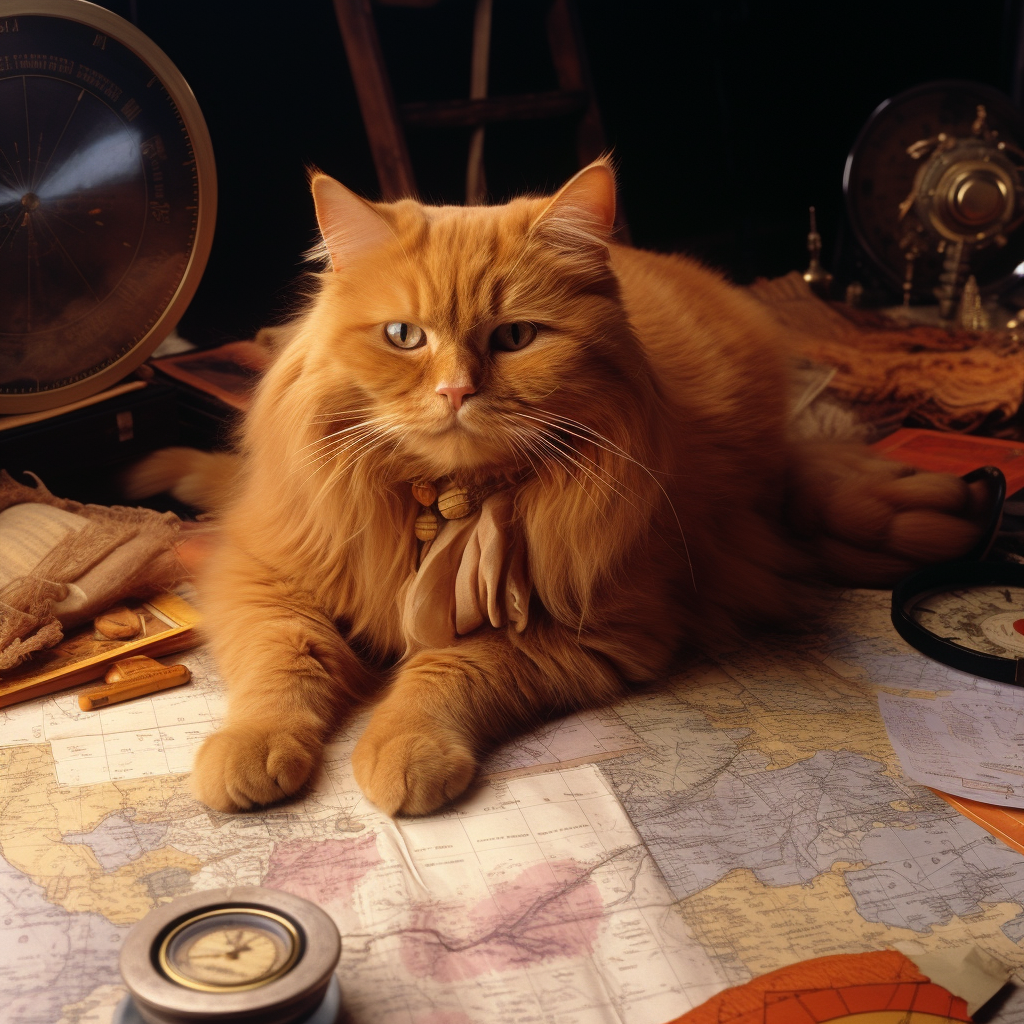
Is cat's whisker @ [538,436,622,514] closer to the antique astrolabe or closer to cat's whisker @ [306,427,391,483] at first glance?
cat's whisker @ [306,427,391,483]

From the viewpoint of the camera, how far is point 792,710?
139 centimetres

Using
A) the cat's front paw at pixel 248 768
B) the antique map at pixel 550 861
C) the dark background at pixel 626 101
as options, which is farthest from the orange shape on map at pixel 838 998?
the dark background at pixel 626 101

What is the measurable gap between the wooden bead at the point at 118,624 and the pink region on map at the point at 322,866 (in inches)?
22.0

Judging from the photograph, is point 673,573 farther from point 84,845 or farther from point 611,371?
point 84,845

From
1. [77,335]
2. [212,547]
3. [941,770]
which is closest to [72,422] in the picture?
[77,335]

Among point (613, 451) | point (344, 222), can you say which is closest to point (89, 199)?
point (344, 222)

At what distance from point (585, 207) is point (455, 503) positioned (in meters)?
0.40

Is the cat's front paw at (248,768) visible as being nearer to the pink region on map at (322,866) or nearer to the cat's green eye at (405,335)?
the pink region on map at (322,866)

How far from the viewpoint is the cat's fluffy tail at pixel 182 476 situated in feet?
6.27

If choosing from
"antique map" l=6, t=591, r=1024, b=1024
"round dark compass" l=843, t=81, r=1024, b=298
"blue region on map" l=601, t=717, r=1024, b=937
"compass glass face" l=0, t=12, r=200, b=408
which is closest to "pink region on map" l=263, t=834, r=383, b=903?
"antique map" l=6, t=591, r=1024, b=1024

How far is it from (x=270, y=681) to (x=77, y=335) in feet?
2.61

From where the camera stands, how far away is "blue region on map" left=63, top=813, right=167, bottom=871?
1.09 meters

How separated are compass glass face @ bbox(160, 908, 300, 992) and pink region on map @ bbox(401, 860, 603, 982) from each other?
0.58ft

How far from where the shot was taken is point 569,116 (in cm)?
259
